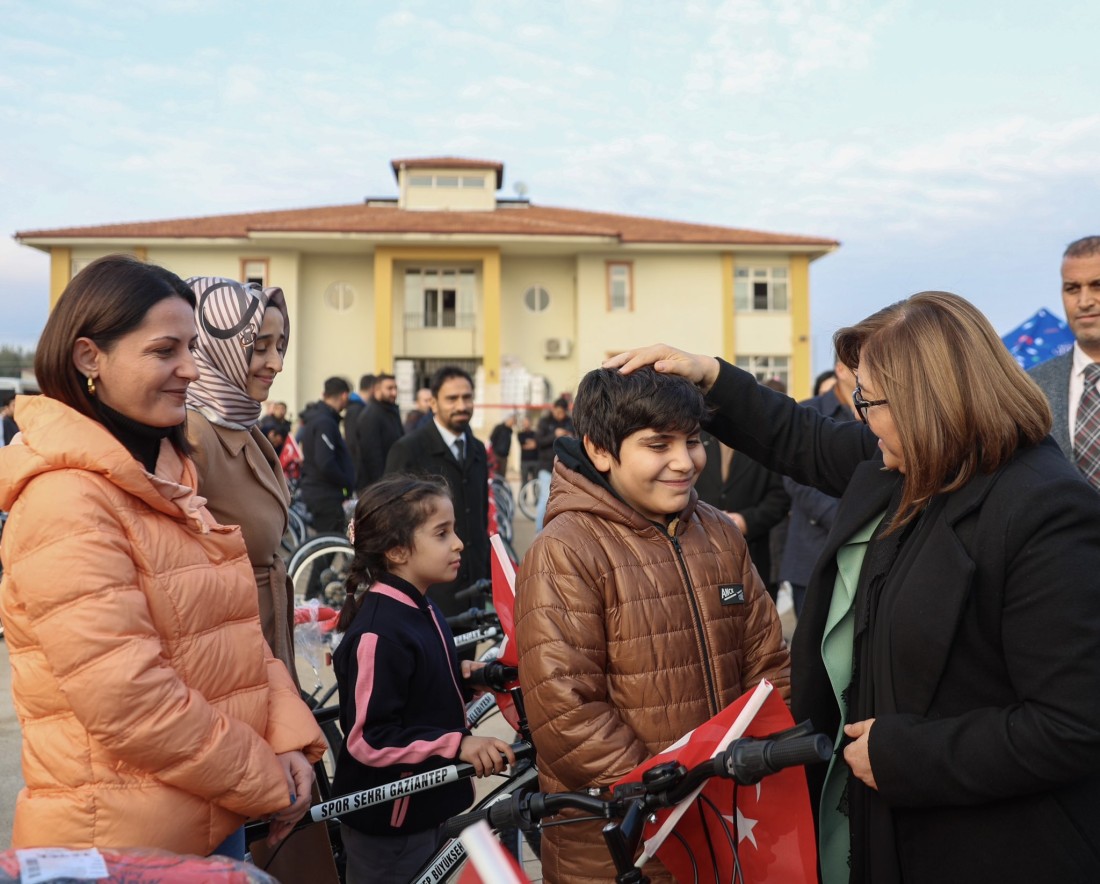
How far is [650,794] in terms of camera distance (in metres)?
1.74

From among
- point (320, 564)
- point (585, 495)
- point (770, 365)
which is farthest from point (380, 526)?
point (770, 365)

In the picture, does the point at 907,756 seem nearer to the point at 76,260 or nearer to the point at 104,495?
the point at 104,495

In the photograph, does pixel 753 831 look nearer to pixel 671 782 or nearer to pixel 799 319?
pixel 671 782

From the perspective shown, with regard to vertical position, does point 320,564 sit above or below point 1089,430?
below

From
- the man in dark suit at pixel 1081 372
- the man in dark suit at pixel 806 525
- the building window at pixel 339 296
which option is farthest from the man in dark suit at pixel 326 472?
the building window at pixel 339 296

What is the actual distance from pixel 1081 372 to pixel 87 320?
3567 millimetres

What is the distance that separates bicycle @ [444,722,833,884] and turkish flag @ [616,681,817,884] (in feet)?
0.42

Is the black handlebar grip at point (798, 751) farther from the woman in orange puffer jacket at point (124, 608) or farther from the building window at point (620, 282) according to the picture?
the building window at point (620, 282)

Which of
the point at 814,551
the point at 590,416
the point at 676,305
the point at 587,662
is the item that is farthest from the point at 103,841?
the point at 676,305

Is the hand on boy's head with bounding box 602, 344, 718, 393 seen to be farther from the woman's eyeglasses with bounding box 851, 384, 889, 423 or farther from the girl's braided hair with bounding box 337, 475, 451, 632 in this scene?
the girl's braided hair with bounding box 337, 475, 451, 632

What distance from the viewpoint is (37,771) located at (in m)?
1.90

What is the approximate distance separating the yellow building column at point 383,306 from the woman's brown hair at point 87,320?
1168 inches

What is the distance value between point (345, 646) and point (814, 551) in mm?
3128

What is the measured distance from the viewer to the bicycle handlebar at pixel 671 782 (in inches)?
63.2
